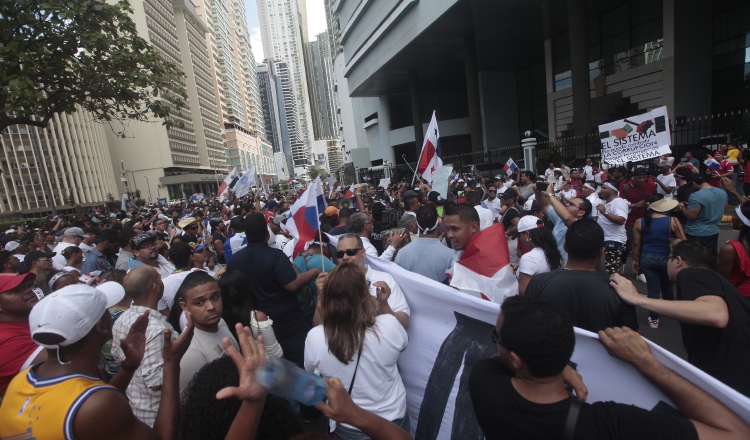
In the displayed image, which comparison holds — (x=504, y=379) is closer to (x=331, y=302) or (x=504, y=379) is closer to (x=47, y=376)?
(x=331, y=302)

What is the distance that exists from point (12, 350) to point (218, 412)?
6.59ft

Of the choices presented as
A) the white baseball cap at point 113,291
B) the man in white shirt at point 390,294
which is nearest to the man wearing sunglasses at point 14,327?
the white baseball cap at point 113,291

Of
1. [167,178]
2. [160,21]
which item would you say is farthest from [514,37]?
[160,21]

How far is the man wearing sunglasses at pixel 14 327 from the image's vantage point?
2.47 meters

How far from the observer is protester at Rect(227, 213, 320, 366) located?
145 inches

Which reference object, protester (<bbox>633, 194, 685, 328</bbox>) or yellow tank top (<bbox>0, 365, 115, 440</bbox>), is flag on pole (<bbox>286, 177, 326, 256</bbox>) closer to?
yellow tank top (<bbox>0, 365, 115, 440</bbox>)

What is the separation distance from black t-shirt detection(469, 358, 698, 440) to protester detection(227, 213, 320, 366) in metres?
2.45

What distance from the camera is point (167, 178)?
69688 mm

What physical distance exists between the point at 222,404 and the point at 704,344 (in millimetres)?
2408

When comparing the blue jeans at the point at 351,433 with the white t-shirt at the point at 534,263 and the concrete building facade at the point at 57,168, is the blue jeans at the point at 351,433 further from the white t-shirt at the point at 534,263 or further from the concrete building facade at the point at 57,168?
the concrete building facade at the point at 57,168

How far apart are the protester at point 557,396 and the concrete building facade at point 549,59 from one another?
1918cm

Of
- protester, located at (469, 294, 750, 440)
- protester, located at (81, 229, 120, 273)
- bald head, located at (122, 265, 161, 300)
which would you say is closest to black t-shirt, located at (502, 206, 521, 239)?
protester, located at (469, 294, 750, 440)

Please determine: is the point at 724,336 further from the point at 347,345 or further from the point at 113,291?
the point at 113,291

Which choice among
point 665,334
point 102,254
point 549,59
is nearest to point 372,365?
point 665,334
